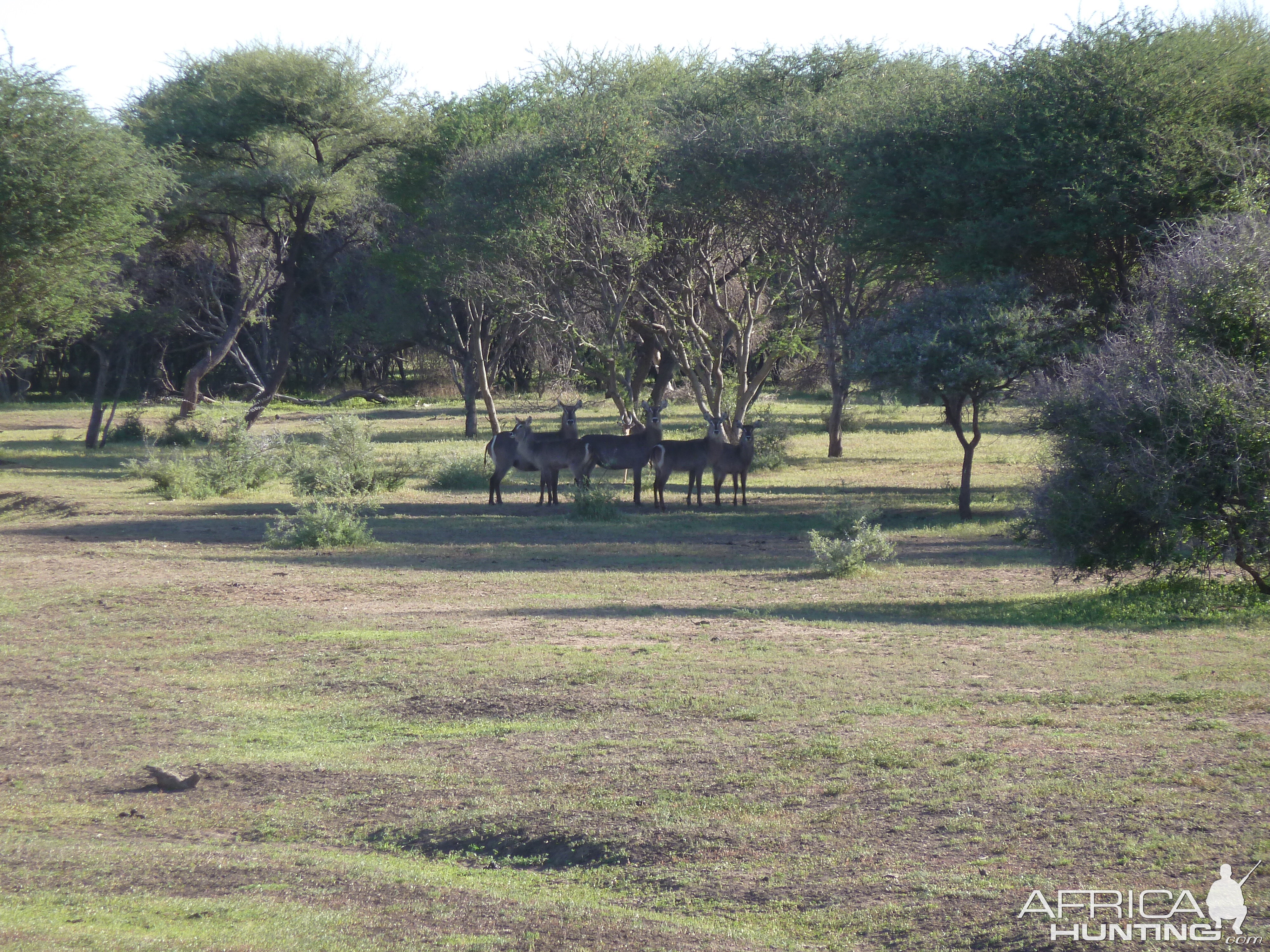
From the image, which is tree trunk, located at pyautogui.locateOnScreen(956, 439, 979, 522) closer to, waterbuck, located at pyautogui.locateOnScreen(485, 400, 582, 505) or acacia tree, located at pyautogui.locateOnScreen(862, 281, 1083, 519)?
acacia tree, located at pyautogui.locateOnScreen(862, 281, 1083, 519)

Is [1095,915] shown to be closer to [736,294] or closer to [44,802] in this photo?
[44,802]

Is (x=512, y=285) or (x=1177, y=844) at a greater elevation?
(x=512, y=285)

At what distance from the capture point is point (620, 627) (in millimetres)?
11039

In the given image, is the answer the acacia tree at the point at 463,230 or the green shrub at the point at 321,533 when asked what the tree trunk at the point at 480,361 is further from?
the green shrub at the point at 321,533

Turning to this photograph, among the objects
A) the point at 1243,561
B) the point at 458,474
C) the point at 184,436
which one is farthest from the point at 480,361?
the point at 1243,561

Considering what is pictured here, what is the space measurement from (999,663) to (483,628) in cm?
484

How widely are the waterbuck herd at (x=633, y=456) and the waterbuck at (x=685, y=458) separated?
0.01m

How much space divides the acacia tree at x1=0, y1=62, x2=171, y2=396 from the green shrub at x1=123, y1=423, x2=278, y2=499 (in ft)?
12.7

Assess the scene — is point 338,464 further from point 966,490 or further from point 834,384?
point 834,384

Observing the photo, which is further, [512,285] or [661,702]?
[512,285]

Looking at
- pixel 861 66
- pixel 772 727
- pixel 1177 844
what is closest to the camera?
pixel 1177 844

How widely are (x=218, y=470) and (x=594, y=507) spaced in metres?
8.63

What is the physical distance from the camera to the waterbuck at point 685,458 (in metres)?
20.5

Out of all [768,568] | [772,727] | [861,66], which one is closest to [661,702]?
[772,727]
